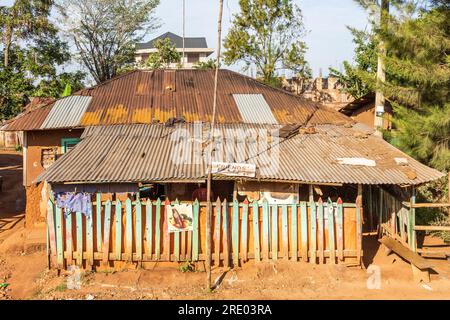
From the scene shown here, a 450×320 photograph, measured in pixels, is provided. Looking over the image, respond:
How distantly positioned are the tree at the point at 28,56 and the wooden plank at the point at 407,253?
22.5 metres

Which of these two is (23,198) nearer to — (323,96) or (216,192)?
(216,192)

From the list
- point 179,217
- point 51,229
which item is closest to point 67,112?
point 51,229

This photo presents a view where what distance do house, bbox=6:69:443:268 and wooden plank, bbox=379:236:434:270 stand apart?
35 cm

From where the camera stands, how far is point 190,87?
1483cm

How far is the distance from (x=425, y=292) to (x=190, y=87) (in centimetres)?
1036

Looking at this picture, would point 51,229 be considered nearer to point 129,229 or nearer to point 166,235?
point 129,229

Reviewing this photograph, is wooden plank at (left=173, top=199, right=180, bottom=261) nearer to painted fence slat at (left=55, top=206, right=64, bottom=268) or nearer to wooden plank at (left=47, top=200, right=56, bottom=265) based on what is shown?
painted fence slat at (left=55, top=206, right=64, bottom=268)

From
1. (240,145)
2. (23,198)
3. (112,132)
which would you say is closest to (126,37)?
(23,198)

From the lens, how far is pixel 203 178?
30.2 ft

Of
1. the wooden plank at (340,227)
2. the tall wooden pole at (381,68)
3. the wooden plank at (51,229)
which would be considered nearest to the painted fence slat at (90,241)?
the wooden plank at (51,229)

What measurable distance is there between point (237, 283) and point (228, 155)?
11.6 feet

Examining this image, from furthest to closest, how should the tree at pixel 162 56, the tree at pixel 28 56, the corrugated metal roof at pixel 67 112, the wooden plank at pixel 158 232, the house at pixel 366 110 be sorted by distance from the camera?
1. the tree at pixel 162 56
2. the tree at pixel 28 56
3. the house at pixel 366 110
4. the corrugated metal roof at pixel 67 112
5. the wooden plank at pixel 158 232

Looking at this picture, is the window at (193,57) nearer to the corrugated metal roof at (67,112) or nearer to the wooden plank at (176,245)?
the corrugated metal roof at (67,112)

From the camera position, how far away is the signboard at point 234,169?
9359 mm
